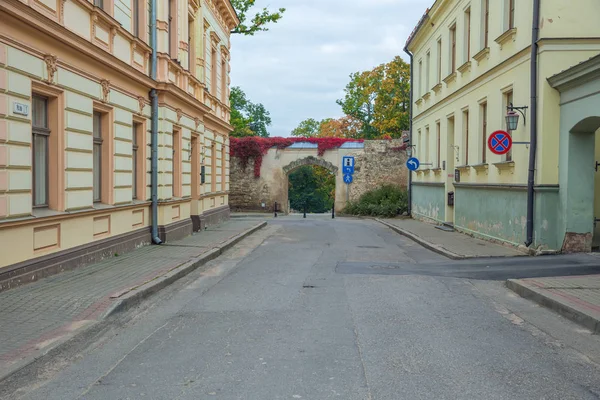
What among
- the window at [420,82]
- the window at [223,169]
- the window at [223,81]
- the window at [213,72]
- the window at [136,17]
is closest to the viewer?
the window at [136,17]

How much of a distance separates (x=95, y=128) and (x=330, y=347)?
25.8 ft

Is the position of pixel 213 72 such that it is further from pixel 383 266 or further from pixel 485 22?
pixel 383 266

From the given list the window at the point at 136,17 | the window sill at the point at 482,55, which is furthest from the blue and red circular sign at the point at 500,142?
the window at the point at 136,17

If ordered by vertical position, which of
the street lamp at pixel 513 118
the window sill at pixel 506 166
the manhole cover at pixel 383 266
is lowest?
the manhole cover at pixel 383 266

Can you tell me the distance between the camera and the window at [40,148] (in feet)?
29.9

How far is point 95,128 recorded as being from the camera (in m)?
11.5

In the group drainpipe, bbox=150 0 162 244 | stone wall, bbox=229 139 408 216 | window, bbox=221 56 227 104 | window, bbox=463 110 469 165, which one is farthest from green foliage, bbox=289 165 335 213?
drainpipe, bbox=150 0 162 244

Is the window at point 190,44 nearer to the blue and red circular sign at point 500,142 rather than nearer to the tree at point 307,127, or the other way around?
the blue and red circular sign at point 500,142

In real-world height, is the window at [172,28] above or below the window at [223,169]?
above

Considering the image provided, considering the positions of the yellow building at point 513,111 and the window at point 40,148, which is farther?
the yellow building at point 513,111

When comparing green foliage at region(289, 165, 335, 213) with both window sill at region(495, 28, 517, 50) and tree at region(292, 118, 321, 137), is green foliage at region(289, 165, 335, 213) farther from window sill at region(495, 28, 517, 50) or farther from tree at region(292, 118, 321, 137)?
window sill at region(495, 28, 517, 50)

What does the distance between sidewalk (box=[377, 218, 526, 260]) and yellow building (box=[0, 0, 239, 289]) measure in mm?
6969

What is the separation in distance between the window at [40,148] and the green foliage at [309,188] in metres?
57.7

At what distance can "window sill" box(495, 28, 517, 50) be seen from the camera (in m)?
14.1
